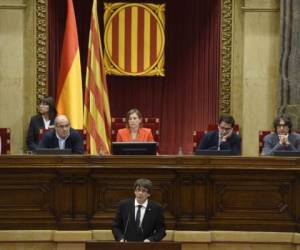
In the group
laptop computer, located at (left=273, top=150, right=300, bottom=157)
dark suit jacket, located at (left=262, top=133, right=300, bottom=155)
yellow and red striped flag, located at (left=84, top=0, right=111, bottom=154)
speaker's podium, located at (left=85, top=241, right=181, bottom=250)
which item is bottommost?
speaker's podium, located at (left=85, top=241, right=181, bottom=250)

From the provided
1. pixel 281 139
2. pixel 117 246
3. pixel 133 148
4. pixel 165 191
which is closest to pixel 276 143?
pixel 281 139

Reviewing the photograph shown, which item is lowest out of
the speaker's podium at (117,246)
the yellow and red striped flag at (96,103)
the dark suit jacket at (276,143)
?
the speaker's podium at (117,246)

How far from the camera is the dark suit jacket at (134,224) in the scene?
6594 millimetres

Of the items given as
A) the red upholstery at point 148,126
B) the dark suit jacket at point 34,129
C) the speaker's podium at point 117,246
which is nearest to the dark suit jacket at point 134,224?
the speaker's podium at point 117,246

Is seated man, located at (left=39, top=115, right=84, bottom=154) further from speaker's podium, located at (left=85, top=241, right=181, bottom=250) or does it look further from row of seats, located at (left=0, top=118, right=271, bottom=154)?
speaker's podium, located at (left=85, top=241, right=181, bottom=250)

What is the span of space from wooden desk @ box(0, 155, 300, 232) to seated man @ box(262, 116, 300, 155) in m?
0.65

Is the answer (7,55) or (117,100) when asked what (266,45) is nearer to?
(117,100)

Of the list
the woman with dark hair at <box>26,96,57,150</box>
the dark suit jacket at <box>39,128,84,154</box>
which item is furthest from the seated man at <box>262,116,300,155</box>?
the woman with dark hair at <box>26,96,57,150</box>

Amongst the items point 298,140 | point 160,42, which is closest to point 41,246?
point 298,140

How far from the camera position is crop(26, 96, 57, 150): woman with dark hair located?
1004cm

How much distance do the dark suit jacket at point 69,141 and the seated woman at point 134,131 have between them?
570 mm

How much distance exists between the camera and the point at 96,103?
30.7 feet

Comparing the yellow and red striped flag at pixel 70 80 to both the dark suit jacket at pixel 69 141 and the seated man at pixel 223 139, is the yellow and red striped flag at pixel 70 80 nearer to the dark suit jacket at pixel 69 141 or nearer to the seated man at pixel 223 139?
the dark suit jacket at pixel 69 141

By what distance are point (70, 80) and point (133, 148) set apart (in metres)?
Result: 2.51
